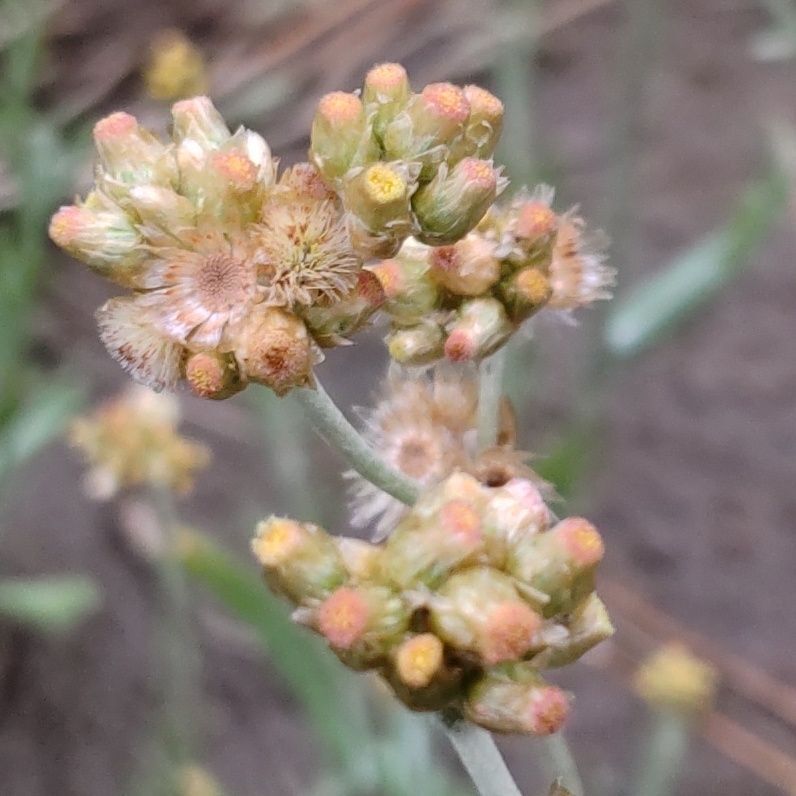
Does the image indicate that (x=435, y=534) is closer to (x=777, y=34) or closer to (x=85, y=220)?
(x=85, y=220)

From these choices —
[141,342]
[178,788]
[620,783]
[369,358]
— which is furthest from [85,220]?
[369,358]

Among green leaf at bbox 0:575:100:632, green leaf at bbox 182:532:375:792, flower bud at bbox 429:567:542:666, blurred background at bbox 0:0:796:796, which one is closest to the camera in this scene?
flower bud at bbox 429:567:542:666

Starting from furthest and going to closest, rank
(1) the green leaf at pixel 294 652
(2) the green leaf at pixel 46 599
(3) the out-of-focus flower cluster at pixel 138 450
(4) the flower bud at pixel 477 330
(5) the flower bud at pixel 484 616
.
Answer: (2) the green leaf at pixel 46 599
(3) the out-of-focus flower cluster at pixel 138 450
(1) the green leaf at pixel 294 652
(4) the flower bud at pixel 477 330
(5) the flower bud at pixel 484 616

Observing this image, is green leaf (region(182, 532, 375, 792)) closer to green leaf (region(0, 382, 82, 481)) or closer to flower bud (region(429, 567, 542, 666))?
green leaf (region(0, 382, 82, 481))

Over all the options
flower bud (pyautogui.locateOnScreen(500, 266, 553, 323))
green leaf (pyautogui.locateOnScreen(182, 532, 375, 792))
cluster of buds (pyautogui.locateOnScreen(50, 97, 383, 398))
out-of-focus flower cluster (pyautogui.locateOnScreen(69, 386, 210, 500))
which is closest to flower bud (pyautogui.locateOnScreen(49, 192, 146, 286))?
cluster of buds (pyautogui.locateOnScreen(50, 97, 383, 398))

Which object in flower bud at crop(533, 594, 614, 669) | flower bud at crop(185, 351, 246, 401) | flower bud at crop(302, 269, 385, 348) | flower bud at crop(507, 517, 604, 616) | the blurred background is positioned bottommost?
the blurred background

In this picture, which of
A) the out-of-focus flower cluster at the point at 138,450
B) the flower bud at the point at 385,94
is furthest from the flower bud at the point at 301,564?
the out-of-focus flower cluster at the point at 138,450

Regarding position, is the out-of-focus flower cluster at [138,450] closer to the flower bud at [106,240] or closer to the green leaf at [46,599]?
the green leaf at [46,599]

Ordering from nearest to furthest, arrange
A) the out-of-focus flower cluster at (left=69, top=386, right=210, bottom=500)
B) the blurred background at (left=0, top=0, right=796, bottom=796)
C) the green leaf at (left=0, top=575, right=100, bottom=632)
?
the out-of-focus flower cluster at (left=69, top=386, right=210, bottom=500) < the blurred background at (left=0, top=0, right=796, bottom=796) < the green leaf at (left=0, top=575, right=100, bottom=632)
